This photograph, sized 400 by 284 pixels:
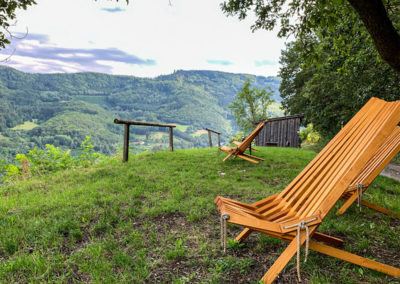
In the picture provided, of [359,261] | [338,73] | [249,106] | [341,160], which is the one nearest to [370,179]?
[341,160]

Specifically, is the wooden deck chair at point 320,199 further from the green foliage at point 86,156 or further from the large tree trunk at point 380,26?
the green foliage at point 86,156

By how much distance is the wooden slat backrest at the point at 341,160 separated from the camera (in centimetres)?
163

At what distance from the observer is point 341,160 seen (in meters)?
2.11

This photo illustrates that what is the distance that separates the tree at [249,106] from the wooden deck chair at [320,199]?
102 feet

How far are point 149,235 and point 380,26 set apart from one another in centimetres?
320

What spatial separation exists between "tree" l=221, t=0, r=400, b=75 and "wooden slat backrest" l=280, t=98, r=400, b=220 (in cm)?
51

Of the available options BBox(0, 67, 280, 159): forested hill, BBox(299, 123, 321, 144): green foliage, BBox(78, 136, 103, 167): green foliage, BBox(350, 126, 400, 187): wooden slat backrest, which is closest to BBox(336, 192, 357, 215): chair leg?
BBox(350, 126, 400, 187): wooden slat backrest

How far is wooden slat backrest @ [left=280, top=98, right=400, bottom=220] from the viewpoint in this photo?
1.63 meters

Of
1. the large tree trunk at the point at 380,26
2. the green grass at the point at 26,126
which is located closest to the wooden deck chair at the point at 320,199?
Answer: the large tree trunk at the point at 380,26

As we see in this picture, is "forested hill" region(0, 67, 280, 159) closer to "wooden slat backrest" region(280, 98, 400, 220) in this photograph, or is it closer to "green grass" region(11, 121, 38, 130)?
"green grass" region(11, 121, 38, 130)

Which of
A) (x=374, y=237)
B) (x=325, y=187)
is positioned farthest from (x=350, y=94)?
(x=325, y=187)

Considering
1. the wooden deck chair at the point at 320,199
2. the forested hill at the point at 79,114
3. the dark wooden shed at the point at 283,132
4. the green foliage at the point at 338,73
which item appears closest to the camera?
the wooden deck chair at the point at 320,199

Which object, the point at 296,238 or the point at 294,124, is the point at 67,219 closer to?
the point at 296,238

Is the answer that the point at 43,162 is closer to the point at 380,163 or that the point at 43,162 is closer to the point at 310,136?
the point at 380,163
